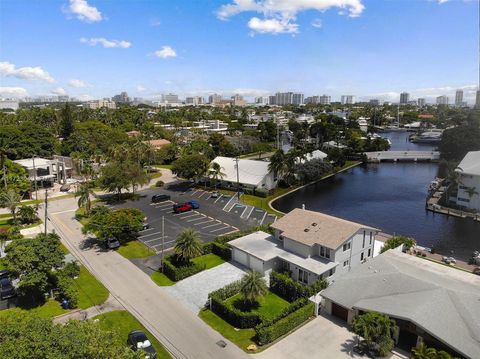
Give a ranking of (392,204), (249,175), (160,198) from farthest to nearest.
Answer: (249,175) < (392,204) < (160,198)

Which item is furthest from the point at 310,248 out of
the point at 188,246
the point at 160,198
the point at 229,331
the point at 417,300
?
the point at 160,198

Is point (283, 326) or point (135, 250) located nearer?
point (283, 326)

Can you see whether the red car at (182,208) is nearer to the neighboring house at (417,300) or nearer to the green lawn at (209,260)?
the green lawn at (209,260)

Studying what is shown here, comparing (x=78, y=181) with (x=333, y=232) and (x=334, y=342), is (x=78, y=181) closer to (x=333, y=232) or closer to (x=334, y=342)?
(x=333, y=232)

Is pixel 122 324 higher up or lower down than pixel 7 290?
lower down

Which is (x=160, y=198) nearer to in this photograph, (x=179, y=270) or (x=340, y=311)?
(x=179, y=270)

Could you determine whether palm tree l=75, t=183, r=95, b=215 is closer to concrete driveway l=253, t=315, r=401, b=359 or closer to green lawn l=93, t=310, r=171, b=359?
green lawn l=93, t=310, r=171, b=359
